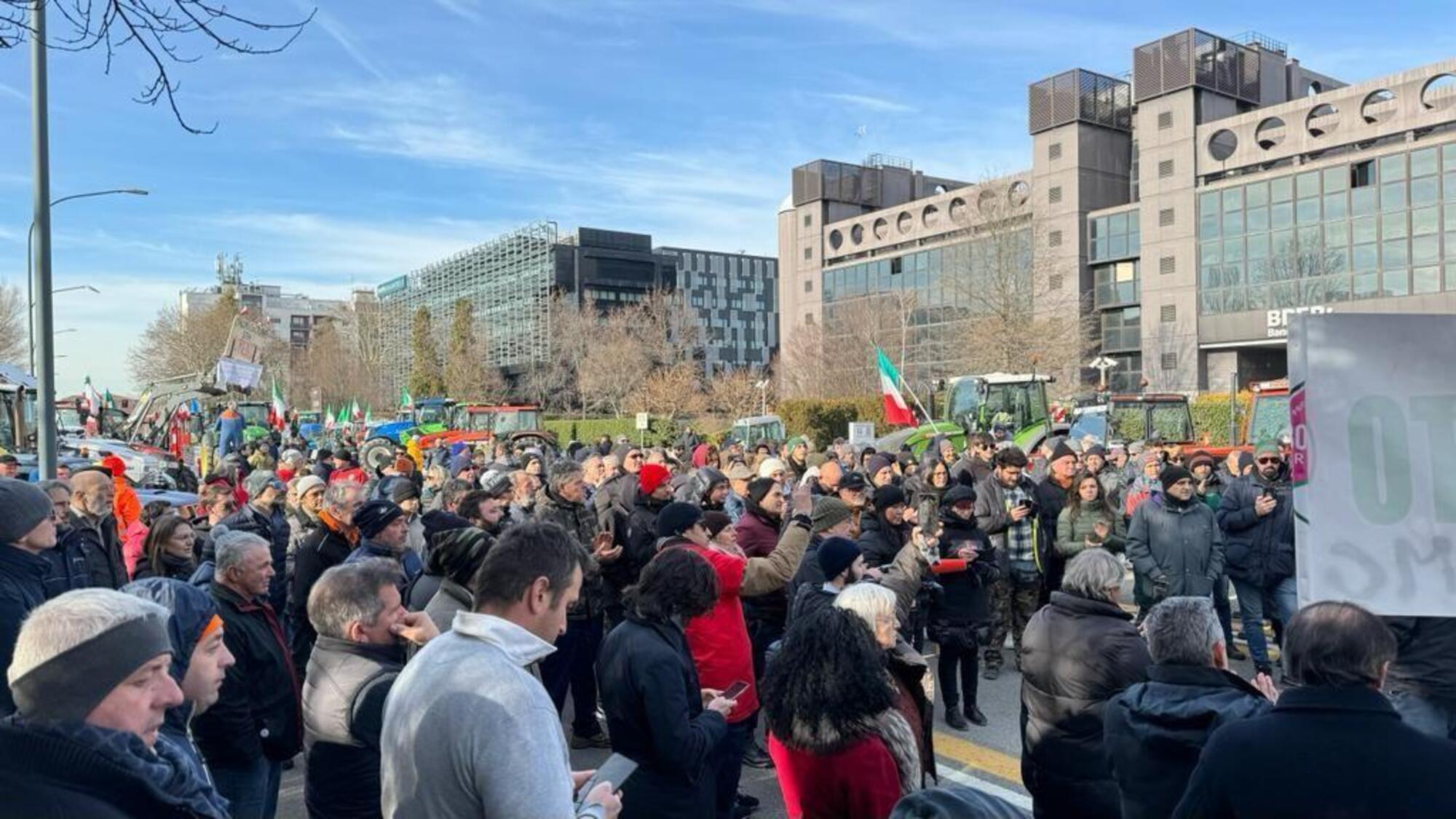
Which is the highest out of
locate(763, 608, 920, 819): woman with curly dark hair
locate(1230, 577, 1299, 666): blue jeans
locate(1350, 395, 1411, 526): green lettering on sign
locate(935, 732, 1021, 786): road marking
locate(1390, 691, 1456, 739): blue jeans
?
locate(1350, 395, 1411, 526): green lettering on sign

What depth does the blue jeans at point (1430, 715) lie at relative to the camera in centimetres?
409

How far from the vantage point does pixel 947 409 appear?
2455 cm

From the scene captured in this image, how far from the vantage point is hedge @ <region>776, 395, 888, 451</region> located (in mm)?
38625

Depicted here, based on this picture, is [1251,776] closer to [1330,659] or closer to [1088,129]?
[1330,659]

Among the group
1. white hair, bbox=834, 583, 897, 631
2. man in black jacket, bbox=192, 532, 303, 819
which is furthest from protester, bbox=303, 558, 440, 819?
white hair, bbox=834, 583, 897, 631

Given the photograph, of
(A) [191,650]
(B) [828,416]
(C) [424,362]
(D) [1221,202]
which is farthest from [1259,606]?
(C) [424,362]

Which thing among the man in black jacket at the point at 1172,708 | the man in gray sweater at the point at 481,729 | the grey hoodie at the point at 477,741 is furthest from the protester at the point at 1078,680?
the grey hoodie at the point at 477,741

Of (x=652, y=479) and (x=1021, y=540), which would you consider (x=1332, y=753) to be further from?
(x=1021, y=540)

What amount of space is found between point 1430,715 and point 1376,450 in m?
1.39

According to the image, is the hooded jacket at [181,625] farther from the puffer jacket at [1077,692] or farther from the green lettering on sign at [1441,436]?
the green lettering on sign at [1441,436]

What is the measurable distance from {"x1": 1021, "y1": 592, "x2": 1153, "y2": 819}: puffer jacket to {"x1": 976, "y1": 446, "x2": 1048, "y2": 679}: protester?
4.01m

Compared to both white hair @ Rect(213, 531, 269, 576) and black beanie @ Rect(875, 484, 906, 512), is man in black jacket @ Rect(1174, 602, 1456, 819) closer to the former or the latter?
white hair @ Rect(213, 531, 269, 576)

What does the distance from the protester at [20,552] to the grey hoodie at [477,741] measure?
2448mm

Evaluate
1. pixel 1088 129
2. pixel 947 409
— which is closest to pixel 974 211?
pixel 1088 129
